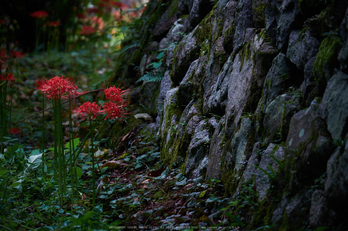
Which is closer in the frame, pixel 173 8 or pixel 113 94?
pixel 113 94

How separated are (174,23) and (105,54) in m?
5.67

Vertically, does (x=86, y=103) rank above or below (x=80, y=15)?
below

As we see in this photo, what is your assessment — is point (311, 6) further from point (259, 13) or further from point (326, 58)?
point (259, 13)

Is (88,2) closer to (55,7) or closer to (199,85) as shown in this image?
(55,7)

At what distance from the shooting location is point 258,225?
1.50m

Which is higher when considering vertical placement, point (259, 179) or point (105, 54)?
point (105, 54)

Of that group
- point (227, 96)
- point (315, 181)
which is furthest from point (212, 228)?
point (227, 96)

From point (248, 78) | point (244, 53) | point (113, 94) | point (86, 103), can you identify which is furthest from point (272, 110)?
point (86, 103)

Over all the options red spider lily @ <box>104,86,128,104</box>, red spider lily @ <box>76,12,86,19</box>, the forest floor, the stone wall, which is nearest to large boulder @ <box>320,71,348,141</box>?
the stone wall

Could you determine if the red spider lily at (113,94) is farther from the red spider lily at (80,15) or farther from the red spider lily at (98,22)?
the red spider lily at (98,22)

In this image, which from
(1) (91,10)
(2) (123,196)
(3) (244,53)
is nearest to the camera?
(3) (244,53)

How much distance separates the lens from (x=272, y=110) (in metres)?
1.71

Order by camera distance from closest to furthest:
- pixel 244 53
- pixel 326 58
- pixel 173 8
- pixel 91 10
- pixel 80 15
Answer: pixel 326 58 < pixel 244 53 < pixel 173 8 < pixel 80 15 < pixel 91 10

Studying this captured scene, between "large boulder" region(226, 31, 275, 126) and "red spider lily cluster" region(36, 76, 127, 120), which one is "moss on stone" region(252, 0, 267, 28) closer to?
"large boulder" region(226, 31, 275, 126)
